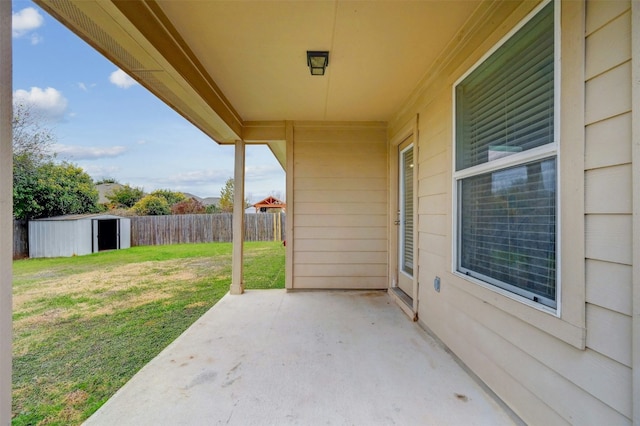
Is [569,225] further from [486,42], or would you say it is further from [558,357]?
[486,42]

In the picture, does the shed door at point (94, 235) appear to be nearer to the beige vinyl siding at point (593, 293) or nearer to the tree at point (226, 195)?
the tree at point (226, 195)

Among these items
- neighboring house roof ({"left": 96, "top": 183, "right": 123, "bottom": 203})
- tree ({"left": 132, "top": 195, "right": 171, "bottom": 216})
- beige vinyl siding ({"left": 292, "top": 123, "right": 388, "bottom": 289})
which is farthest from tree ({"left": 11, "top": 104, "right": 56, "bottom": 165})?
neighboring house roof ({"left": 96, "top": 183, "right": 123, "bottom": 203})

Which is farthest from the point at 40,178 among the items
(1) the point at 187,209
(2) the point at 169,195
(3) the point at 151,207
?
(2) the point at 169,195

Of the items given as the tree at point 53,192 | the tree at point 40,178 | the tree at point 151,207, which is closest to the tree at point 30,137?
the tree at point 40,178

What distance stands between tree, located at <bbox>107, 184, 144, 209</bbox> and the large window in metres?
19.8

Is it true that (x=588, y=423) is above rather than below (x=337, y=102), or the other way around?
below

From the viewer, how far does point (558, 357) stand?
119 cm

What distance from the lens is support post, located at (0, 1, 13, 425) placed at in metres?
0.90

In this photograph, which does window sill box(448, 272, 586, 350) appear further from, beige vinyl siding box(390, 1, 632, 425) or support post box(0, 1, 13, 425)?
support post box(0, 1, 13, 425)

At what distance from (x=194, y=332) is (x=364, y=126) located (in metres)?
3.38

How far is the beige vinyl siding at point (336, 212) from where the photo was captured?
12.9ft

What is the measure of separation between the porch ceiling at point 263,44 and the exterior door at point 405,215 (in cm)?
76

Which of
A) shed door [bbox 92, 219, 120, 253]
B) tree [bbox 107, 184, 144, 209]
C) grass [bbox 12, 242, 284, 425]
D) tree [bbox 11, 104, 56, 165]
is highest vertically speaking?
tree [bbox 11, 104, 56, 165]

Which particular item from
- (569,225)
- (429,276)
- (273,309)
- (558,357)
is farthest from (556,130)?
(273,309)
